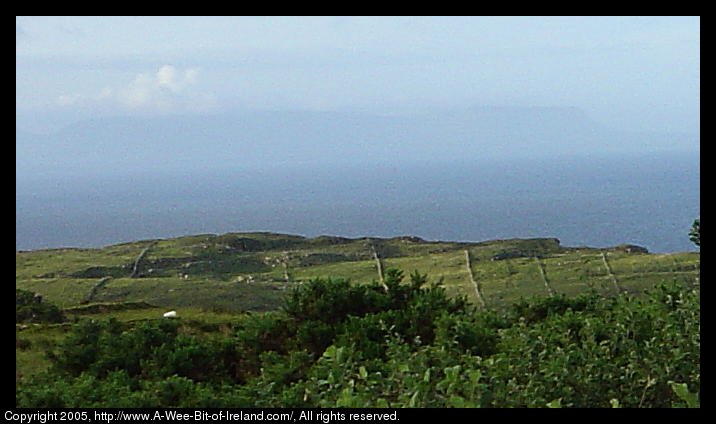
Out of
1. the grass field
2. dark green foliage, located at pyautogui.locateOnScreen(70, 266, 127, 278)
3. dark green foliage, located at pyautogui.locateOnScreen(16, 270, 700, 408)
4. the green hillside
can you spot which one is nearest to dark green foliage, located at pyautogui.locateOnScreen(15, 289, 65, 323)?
the green hillside

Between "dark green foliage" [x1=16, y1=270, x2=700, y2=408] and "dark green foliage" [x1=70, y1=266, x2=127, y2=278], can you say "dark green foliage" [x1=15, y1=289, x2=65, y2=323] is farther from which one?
"dark green foliage" [x1=70, y1=266, x2=127, y2=278]

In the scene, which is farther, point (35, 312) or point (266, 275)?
point (266, 275)

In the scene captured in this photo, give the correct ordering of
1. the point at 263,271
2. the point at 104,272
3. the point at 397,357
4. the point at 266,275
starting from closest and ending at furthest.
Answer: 1. the point at 397,357
2. the point at 266,275
3. the point at 263,271
4. the point at 104,272

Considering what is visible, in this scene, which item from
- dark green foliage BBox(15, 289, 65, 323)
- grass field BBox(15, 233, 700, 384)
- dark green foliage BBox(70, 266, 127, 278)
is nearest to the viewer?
grass field BBox(15, 233, 700, 384)

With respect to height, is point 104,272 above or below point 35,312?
above

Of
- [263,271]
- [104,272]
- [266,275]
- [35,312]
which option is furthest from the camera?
[104,272]

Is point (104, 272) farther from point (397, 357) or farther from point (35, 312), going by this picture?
point (397, 357)

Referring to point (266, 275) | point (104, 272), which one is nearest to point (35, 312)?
point (266, 275)

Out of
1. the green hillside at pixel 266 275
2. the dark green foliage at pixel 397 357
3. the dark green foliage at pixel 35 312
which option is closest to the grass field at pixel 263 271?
the green hillside at pixel 266 275

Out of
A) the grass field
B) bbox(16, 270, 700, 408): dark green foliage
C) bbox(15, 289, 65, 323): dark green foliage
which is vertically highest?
the grass field

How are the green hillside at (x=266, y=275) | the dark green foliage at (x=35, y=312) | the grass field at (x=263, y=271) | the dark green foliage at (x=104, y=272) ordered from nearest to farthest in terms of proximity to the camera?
the green hillside at (x=266, y=275)
the grass field at (x=263, y=271)
the dark green foliage at (x=35, y=312)
the dark green foliage at (x=104, y=272)

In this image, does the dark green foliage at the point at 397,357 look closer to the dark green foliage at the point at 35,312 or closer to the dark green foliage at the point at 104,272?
the dark green foliage at the point at 35,312
